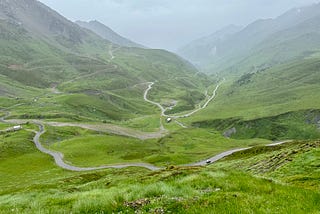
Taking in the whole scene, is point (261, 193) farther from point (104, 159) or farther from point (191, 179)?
point (104, 159)

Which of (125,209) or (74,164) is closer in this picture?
(125,209)

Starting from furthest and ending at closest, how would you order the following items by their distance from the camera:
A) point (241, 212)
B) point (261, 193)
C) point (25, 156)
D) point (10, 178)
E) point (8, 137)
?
point (8, 137), point (25, 156), point (10, 178), point (261, 193), point (241, 212)

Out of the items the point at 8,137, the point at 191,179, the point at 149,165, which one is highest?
the point at 191,179

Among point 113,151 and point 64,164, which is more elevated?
point 64,164

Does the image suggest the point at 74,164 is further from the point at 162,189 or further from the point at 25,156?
the point at 162,189

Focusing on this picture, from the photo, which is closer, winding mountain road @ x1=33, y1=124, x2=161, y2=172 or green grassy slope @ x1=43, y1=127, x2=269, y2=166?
winding mountain road @ x1=33, y1=124, x2=161, y2=172

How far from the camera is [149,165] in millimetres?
133000

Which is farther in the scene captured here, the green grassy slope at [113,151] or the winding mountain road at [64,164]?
the green grassy slope at [113,151]

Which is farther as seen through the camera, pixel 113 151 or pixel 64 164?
pixel 113 151

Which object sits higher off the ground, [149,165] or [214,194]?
[214,194]

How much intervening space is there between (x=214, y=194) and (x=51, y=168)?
128744 mm

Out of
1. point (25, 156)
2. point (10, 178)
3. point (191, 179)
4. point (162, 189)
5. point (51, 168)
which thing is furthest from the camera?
point (25, 156)

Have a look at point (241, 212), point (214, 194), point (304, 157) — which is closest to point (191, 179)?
point (214, 194)

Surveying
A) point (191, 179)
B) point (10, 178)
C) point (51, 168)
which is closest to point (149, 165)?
point (51, 168)
